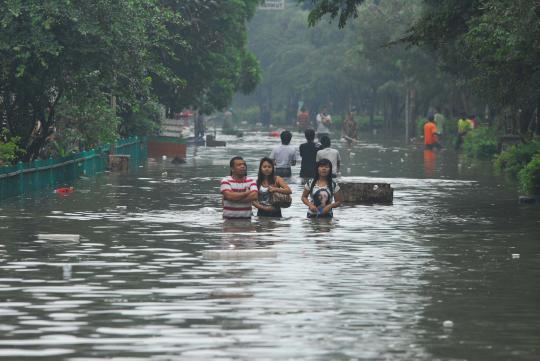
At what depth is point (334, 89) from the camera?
437ft

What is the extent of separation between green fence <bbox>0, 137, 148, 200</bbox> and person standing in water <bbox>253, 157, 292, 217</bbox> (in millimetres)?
6232

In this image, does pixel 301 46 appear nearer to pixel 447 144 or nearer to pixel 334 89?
pixel 334 89

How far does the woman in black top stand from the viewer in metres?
29.0

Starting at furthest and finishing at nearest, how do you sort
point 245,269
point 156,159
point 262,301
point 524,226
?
point 156,159 → point 524,226 → point 245,269 → point 262,301

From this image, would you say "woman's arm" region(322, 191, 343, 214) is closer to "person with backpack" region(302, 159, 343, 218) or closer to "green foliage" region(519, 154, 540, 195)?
"person with backpack" region(302, 159, 343, 218)

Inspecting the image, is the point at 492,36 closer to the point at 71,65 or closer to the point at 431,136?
the point at 71,65

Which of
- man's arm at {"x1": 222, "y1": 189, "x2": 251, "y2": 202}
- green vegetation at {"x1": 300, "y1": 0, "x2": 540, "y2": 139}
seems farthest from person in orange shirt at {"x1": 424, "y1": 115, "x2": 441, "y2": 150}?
man's arm at {"x1": 222, "y1": 189, "x2": 251, "y2": 202}

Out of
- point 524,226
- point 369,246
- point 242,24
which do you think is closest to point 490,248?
point 369,246

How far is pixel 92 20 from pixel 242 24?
3794 centimetres

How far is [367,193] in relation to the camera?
93.7 feet

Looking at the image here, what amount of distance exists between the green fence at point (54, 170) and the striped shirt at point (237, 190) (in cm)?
634

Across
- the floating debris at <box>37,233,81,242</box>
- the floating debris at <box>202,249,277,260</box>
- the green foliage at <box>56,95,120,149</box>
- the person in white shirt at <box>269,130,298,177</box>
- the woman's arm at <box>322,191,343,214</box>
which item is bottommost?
the floating debris at <box>202,249,277,260</box>

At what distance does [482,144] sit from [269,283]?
39.3 meters

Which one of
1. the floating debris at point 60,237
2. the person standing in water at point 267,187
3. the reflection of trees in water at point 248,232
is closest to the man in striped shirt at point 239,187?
the reflection of trees in water at point 248,232
